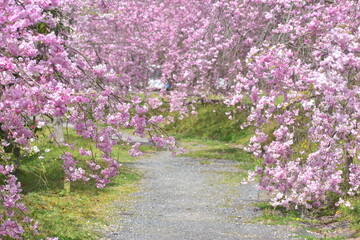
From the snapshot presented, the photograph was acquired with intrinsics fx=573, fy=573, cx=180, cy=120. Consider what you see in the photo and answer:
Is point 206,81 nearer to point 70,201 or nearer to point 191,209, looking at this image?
point 191,209

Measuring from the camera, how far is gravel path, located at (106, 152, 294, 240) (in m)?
9.56

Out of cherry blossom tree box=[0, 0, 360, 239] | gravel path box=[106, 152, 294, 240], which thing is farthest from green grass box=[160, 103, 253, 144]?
gravel path box=[106, 152, 294, 240]

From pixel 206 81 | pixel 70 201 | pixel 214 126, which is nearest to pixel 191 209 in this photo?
pixel 70 201

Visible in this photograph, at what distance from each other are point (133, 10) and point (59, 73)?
1819cm

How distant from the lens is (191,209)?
11.7 m

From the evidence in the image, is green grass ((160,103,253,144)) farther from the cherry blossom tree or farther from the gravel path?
the gravel path

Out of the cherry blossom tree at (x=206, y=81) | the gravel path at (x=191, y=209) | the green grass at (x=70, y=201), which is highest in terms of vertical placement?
the cherry blossom tree at (x=206, y=81)

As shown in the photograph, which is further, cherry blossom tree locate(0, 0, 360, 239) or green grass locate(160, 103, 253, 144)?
green grass locate(160, 103, 253, 144)

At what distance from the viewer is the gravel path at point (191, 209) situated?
31.4 ft

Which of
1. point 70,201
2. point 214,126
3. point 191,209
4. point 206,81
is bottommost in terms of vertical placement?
point 191,209

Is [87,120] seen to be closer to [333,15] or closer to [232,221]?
[232,221]

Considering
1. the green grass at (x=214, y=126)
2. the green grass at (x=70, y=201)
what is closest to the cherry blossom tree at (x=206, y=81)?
the green grass at (x=70, y=201)

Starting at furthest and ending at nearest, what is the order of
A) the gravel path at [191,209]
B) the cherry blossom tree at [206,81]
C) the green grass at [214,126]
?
the green grass at [214,126]
the gravel path at [191,209]
the cherry blossom tree at [206,81]

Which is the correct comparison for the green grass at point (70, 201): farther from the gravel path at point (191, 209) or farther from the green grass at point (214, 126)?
the green grass at point (214, 126)
